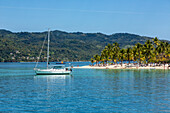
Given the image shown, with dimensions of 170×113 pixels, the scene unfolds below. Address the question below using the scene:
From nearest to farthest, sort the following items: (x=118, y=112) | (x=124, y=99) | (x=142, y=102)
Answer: (x=118, y=112)
(x=142, y=102)
(x=124, y=99)

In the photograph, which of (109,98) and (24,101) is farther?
(109,98)

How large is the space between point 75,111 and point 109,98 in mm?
12394

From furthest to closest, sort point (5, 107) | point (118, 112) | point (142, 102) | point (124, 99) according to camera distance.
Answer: point (124, 99), point (142, 102), point (5, 107), point (118, 112)

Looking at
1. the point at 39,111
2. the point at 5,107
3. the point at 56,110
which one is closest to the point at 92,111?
the point at 56,110

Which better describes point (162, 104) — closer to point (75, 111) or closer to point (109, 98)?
point (109, 98)

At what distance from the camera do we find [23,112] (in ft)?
124

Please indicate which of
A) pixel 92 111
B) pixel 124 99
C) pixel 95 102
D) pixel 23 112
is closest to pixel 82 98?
pixel 95 102

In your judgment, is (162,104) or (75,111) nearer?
(75,111)

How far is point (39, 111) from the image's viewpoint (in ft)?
126

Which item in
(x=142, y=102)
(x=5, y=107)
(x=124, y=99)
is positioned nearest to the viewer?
(x=5, y=107)

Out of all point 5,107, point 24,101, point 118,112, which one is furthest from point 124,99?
point 5,107

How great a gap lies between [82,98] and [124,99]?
812 cm

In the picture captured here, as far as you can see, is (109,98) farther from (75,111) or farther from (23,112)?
(23,112)

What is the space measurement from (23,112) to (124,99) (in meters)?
19.6
